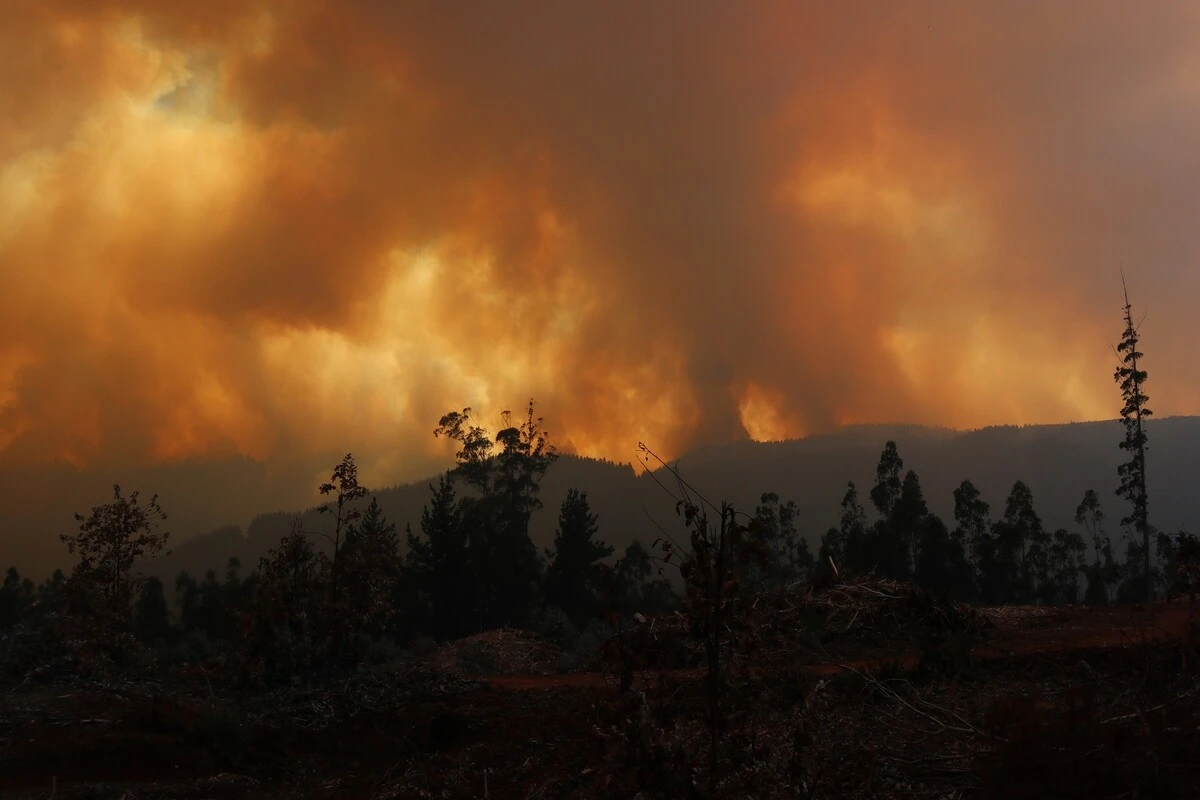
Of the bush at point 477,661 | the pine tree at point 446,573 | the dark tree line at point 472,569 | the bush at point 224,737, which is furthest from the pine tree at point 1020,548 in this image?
the bush at point 224,737

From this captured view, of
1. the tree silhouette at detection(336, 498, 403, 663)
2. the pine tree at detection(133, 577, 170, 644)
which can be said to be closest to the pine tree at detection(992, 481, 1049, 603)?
the tree silhouette at detection(336, 498, 403, 663)

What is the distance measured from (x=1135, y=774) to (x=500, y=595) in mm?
43236

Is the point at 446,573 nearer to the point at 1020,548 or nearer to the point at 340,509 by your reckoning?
the point at 340,509

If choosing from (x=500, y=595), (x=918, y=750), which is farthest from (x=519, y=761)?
(x=500, y=595)

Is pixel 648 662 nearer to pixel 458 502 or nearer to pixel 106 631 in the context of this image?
pixel 106 631

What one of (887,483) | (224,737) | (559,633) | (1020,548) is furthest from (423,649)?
(1020,548)

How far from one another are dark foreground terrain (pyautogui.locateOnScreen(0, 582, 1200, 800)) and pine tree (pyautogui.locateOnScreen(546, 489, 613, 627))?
25.9 metres

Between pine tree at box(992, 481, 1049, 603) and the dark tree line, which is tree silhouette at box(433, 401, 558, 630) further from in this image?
pine tree at box(992, 481, 1049, 603)

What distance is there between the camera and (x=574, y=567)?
46.4 metres

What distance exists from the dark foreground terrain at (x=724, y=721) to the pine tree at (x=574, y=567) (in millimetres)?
25932

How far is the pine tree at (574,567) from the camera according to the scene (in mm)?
45906

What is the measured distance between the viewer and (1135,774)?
214 inches

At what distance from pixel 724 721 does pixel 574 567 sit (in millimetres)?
41683

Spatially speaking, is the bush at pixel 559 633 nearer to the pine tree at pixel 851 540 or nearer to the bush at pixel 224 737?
the bush at pixel 224 737
